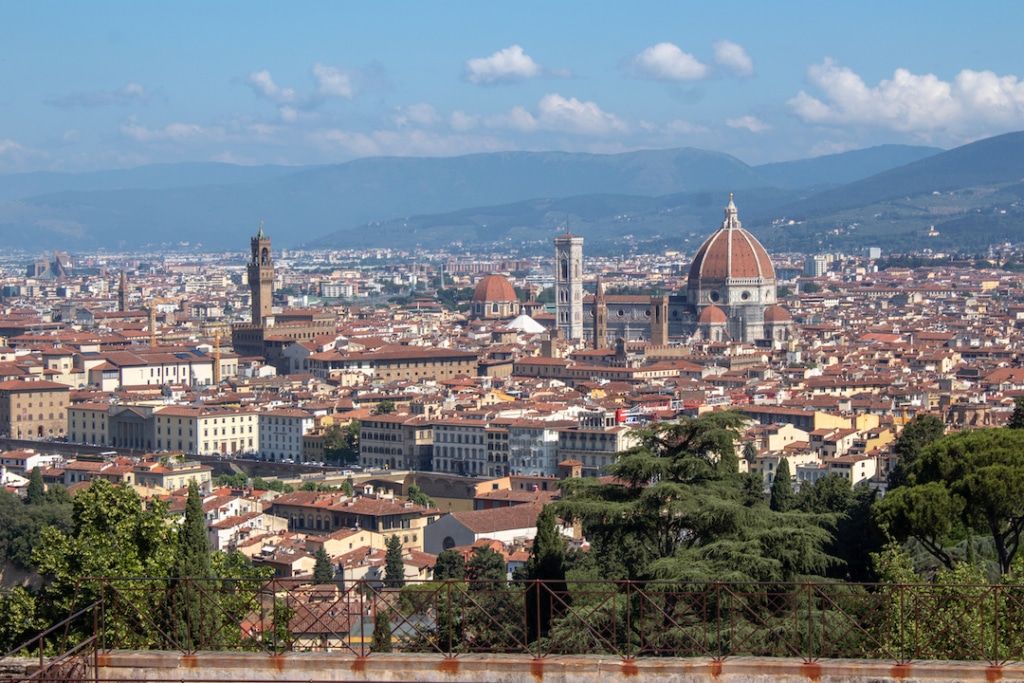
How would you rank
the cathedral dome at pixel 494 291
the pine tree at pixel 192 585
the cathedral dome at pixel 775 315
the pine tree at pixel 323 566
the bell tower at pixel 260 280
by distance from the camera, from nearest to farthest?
the pine tree at pixel 192 585 < the pine tree at pixel 323 566 < the bell tower at pixel 260 280 < the cathedral dome at pixel 775 315 < the cathedral dome at pixel 494 291

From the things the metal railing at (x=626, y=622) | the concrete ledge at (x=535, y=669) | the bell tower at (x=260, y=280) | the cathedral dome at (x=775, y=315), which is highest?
the bell tower at (x=260, y=280)


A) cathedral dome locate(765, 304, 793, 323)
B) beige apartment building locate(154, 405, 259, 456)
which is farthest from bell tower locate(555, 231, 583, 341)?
beige apartment building locate(154, 405, 259, 456)

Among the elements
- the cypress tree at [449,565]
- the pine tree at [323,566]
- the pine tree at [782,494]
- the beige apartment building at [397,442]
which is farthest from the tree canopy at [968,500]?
the beige apartment building at [397,442]

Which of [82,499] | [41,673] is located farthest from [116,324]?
[41,673]

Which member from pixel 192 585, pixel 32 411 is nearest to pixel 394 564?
pixel 192 585

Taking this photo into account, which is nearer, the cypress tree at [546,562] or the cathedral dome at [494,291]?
the cypress tree at [546,562]

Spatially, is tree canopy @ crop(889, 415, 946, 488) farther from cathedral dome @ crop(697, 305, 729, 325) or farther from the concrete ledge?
cathedral dome @ crop(697, 305, 729, 325)

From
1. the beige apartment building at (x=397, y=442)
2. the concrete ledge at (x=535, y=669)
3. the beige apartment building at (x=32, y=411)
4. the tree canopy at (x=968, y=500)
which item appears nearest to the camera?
the concrete ledge at (x=535, y=669)

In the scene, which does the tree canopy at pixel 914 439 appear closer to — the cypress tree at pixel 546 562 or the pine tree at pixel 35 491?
the cypress tree at pixel 546 562
